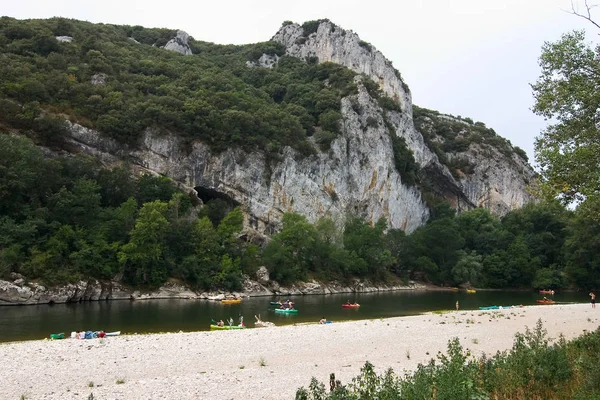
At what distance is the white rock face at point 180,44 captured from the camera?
10731 centimetres

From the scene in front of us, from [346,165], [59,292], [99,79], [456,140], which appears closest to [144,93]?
[99,79]

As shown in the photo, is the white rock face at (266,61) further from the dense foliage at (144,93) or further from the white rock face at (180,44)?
the white rock face at (180,44)

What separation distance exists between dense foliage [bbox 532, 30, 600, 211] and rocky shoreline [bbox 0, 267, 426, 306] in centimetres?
3485

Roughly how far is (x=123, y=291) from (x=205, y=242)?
1021 cm

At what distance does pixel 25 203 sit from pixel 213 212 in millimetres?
22629

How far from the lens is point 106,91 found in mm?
61188

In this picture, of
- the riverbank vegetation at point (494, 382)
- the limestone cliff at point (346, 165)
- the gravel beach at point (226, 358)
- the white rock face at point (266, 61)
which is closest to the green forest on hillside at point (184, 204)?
the limestone cliff at point (346, 165)

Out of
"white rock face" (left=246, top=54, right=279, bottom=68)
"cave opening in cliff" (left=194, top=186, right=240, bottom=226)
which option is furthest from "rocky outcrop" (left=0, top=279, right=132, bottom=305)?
"white rock face" (left=246, top=54, right=279, bottom=68)

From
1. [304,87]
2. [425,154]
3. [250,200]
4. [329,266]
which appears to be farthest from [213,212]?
[425,154]

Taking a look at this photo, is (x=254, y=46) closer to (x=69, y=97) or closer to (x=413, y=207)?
(x=413, y=207)

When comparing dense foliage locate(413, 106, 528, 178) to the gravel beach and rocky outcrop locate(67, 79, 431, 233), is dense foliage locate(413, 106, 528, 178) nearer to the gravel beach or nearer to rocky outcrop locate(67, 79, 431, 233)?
rocky outcrop locate(67, 79, 431, 233)

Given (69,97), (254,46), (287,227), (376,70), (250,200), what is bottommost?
(287,227)

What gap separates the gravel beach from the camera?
11555 millimetres

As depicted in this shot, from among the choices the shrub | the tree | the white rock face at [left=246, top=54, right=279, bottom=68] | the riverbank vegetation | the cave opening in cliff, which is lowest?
the riverbank vegetation
